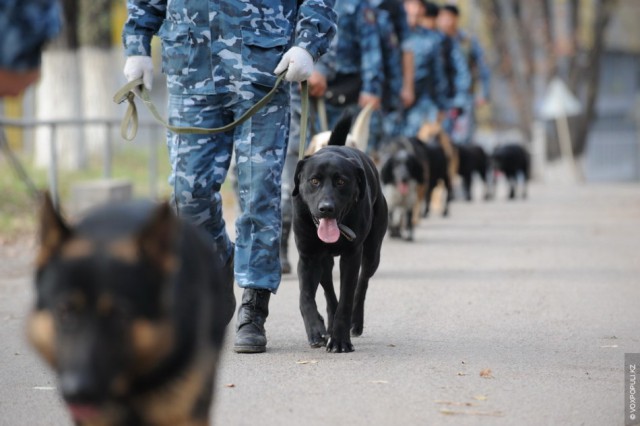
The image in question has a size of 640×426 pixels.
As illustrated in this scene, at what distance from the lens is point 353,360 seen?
243 inches

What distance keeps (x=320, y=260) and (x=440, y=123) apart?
1083 centimetres

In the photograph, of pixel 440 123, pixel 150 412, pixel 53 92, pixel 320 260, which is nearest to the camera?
pixel 150 412

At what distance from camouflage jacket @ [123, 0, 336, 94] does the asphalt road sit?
1.37m

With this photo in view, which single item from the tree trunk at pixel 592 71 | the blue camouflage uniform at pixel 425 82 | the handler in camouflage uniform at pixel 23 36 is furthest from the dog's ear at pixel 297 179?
the tree trunk at pixel 592 71

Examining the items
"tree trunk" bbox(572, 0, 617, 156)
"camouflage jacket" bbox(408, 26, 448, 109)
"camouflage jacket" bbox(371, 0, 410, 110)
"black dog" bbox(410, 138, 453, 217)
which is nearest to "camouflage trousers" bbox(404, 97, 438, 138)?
"camouflage jacket" bbox(408, 26, 448, 109)

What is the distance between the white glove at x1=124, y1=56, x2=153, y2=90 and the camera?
6.62 m

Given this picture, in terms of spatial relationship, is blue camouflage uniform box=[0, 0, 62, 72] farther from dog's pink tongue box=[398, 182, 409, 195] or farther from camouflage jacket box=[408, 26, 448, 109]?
camouflage jacket box=[408, 26, 448, 109]

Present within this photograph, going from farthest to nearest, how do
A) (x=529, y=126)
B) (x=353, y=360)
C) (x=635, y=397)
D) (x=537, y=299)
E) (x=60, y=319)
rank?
1. (x=529, y=126)
2. (x=537, y=299)
3. (x=353, y=360)
4. (x=635, y=397)
5. (x=60, y=319)

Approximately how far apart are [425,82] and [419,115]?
47 centimetres

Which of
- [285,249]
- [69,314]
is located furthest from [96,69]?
[69,314]

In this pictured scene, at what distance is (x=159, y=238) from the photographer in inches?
126

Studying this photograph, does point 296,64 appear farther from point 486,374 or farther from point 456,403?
point 456,403

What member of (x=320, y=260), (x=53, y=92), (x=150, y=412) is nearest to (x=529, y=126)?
(x=53, y=92)

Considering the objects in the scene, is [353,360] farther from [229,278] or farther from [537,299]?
[537,299]
